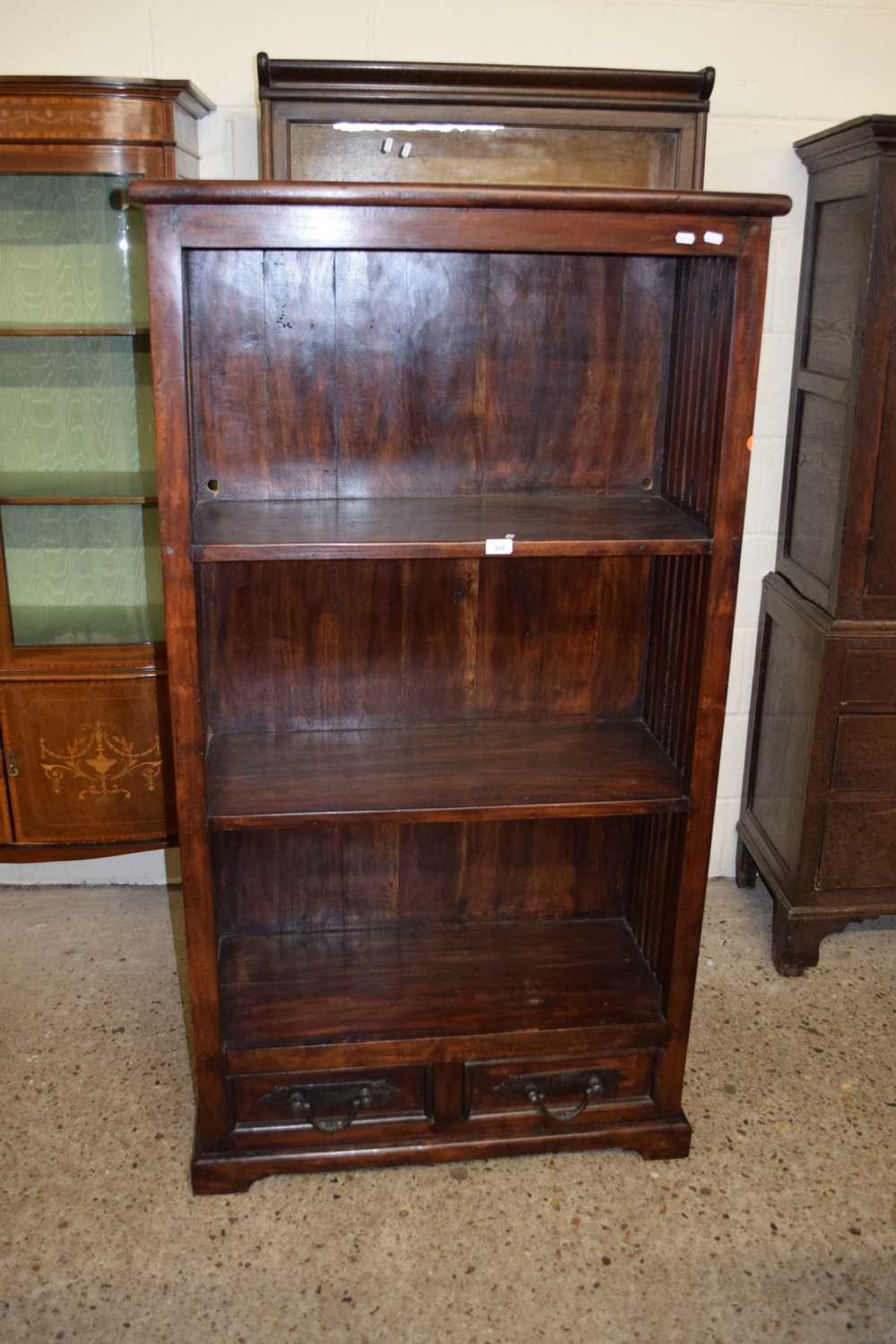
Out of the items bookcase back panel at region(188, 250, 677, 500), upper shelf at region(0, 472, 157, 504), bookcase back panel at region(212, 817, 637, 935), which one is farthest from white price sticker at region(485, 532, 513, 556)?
upper shelf at region(0, 472, 157, 504)

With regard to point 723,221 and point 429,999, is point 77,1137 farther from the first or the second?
point 723,221

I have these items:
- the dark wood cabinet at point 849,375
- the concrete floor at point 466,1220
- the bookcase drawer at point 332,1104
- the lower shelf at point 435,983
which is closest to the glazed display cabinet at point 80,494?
the concrete floor at point 466,1220

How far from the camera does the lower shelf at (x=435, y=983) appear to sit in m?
2.00

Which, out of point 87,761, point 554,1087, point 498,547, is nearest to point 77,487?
point 87,761

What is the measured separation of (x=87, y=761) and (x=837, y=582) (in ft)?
5.44

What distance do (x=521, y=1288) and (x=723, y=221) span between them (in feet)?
5.33

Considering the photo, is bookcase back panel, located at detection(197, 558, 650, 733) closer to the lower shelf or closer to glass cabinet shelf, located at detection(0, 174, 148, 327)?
the lower shelf

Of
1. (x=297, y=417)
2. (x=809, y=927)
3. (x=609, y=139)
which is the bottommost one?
(x=809, y=927)

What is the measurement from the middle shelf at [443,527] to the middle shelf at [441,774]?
41cm

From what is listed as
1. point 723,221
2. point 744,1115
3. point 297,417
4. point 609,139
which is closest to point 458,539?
point 297,417

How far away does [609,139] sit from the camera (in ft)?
7.44

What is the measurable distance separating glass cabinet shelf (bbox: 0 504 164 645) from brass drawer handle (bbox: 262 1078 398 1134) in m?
1.09

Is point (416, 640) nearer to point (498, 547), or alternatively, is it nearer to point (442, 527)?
point (442, 527)

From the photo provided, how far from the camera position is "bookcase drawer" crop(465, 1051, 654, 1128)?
2.04m
